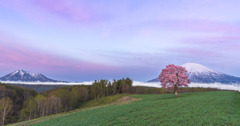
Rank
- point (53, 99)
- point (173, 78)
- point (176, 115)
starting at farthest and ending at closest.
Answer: point (53, 99) < point (173, 78) < point (176, 115)

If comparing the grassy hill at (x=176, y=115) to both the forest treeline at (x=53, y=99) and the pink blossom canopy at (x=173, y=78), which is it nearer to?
the pink blossom canopy at (x=173, y=78)

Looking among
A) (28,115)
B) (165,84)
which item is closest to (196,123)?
(165,84)

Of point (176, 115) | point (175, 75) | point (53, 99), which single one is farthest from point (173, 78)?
point (53, 99)

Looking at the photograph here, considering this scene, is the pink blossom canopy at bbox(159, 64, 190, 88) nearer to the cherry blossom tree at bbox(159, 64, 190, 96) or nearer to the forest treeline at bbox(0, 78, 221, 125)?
the cherry blossom tree at bbox(159, 64, 190, 96)

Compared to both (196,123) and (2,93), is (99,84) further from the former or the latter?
(196,123)

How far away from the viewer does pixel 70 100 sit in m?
127

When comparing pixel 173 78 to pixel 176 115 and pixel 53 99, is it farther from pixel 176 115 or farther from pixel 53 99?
pixel 53 99

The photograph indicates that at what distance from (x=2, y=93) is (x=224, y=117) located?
14600 centimetres

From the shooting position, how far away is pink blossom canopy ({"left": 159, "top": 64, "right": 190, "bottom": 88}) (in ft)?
162

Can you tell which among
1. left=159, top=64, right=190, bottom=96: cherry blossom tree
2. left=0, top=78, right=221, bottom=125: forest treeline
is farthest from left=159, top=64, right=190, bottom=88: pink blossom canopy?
left=0, top=78, right=221, bottom=125: forest treeline

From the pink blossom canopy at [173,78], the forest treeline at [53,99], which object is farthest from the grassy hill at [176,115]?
the forest treeline at [53,99]

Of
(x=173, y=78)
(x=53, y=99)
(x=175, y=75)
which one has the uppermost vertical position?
(x=175, y=75)

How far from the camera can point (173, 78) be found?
160 feet

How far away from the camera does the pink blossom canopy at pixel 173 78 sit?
4947 cm
